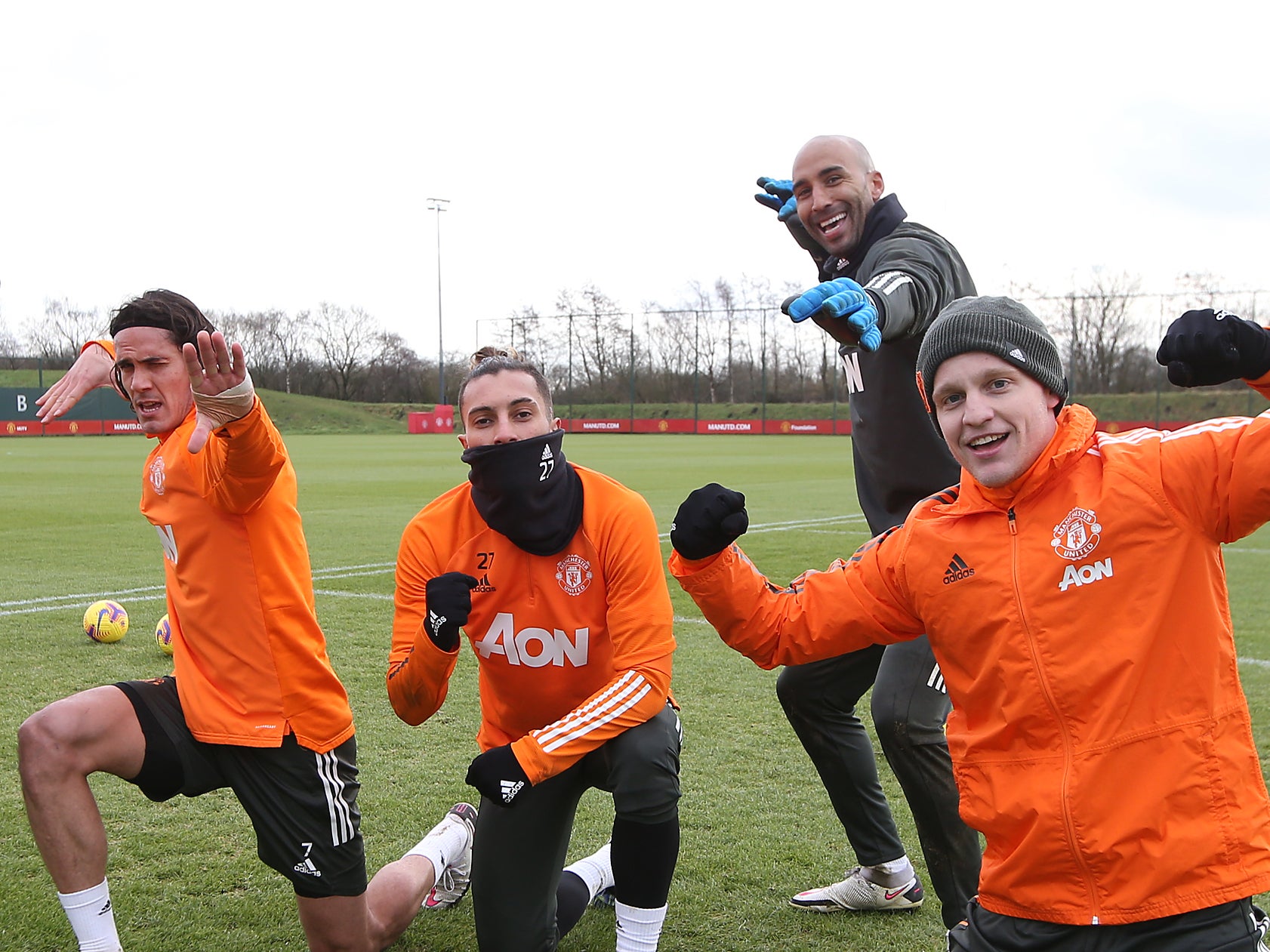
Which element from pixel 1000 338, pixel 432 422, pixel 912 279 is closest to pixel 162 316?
pixel 912 279

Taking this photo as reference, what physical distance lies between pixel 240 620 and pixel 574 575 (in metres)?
1.01

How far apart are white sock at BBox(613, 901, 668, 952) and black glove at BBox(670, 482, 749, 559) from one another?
111 cm

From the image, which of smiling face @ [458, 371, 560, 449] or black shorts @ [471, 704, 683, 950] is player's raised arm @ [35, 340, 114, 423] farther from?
black shorts @ [471, 704, 683, 950]

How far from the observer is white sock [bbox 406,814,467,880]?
3.93 m

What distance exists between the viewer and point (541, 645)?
3449 millimetres

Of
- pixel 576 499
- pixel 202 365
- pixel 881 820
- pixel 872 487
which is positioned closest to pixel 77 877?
pixel 202 365

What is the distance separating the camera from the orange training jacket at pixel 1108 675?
231 centimetres

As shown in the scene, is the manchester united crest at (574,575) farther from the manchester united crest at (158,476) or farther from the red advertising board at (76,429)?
the red advertising board at (76,429)

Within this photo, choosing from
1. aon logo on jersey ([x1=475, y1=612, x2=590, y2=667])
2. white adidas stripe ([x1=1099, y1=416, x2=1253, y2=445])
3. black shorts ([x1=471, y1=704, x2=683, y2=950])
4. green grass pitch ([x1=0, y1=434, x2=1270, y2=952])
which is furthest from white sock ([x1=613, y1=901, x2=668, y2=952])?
white adidas stripe ([x1=1099, y1=416, x2=1253, y2=445])

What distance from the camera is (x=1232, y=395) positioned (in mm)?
43531

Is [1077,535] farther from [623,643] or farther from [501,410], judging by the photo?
[501,410]

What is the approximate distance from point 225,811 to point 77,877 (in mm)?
1572

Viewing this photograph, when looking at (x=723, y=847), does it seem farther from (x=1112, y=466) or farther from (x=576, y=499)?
(x=1112, y=466)

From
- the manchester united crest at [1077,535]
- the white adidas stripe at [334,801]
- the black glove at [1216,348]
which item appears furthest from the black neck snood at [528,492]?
the black glove at [1216,348]
